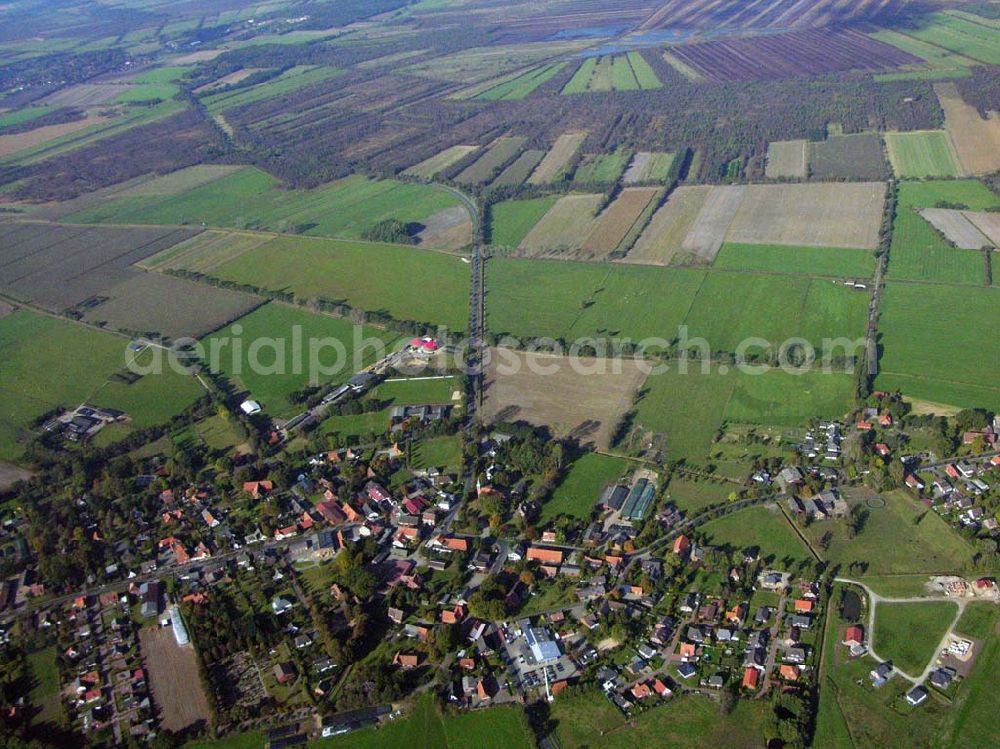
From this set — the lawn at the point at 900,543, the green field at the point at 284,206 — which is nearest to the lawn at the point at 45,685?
the lawn at the point at 900,543

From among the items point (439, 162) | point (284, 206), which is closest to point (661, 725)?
point (284, 206)

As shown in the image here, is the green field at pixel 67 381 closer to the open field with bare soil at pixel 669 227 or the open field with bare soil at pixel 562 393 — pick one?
the open field with bare soil at pixel 562 393

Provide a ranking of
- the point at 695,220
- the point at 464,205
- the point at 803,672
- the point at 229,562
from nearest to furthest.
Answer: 1. the point at 803,672
2. the point at 229,562
3. the point at 695,220
4. the point at 464,205

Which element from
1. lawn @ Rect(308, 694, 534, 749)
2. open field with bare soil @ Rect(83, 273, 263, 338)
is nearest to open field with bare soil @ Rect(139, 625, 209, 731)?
lawn @ Rect(308, 694, 534, 749)

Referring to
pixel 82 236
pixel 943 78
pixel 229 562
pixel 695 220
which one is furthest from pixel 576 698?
pixel 943 78

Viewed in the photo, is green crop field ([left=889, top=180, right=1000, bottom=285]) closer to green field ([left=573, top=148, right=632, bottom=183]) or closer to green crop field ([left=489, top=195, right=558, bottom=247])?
green field ([left=573, top=148, right=632, bottom=183])

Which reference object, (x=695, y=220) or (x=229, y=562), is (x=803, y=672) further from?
(x=695, y=220)
